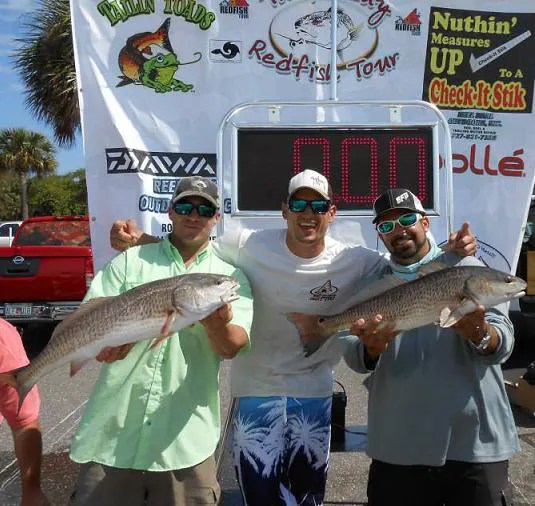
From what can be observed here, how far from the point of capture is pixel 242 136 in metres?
4.67

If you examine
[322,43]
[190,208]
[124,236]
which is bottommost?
[124,236]

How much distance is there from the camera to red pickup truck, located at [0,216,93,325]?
29.1 feet

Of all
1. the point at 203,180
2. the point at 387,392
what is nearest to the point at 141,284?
the point at 203,180

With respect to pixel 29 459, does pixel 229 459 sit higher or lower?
lower

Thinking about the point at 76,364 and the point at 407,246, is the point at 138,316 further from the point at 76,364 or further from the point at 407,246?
the point at 407,246

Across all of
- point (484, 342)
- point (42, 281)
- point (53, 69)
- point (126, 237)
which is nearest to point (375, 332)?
point (484, 342)

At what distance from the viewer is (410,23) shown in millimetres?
5926

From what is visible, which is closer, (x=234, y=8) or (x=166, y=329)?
(x=166, y=329)

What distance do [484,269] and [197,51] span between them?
4114mm

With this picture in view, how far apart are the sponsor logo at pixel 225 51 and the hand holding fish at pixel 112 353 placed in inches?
154

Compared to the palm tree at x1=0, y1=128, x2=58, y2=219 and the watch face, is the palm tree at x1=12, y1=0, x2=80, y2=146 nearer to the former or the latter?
the watch face

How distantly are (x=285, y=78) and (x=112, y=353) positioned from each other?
13.4 feet

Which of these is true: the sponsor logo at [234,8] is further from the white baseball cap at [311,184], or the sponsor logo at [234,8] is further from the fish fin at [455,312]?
the fish fin at [455,312]

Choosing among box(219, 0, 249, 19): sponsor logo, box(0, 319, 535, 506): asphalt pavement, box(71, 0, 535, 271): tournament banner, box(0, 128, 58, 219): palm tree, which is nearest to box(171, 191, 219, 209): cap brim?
box(0, 319, 535, 506): asphalt pavement
